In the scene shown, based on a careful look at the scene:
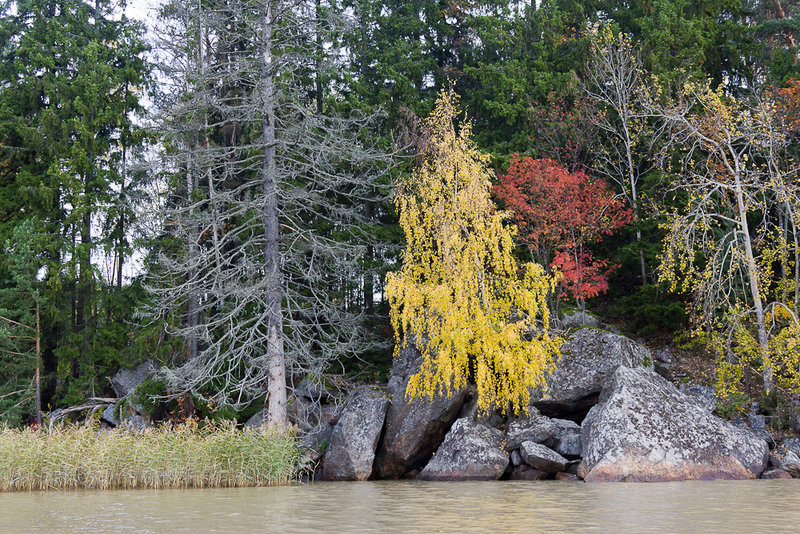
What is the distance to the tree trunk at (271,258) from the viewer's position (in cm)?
1596

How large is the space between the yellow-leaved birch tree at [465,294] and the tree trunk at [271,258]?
3.25 metres

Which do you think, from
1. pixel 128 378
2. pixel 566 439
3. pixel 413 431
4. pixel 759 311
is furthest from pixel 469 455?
pixel 128 378

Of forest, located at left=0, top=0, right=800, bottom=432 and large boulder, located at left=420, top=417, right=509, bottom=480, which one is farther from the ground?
forest, located at left=0, top=0, right=800, bottom=432

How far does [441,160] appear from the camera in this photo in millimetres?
15742

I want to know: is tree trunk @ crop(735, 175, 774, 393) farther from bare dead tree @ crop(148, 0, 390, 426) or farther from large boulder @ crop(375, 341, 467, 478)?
bare dead tree @ crop(148, 0, 390, 426)

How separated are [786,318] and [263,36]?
14935 millimetres

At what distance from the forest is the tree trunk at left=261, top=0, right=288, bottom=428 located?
0.28 ft

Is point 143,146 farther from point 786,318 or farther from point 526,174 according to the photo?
point 786,318

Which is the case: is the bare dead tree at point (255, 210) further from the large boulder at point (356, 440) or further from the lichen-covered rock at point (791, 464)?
the lichen-covered rock at point (791, 464)

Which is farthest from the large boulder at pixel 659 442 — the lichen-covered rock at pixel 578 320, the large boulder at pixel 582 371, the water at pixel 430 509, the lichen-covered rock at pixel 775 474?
the lichen-covered rock at pixel 578 320

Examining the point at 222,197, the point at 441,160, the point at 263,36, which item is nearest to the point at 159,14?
the point at 263,36

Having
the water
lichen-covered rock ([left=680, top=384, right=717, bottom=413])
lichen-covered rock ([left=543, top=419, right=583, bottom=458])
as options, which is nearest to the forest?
lichen-covered rock ([left=680, top=384, right=717, bottom=413])

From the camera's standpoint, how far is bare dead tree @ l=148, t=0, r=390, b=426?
16453 millimetres

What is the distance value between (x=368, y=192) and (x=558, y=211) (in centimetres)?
608
